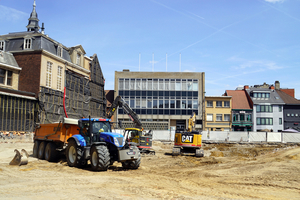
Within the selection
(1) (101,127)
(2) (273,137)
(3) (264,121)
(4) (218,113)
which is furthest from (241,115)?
(1) (101,127)

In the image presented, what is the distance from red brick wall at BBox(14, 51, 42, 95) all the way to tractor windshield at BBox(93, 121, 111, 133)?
19.4 metres

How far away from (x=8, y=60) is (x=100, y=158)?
23666mm

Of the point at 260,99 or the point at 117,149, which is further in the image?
the point at 260,99

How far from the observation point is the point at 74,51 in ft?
131

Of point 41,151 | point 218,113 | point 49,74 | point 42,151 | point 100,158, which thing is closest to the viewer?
point 100,158

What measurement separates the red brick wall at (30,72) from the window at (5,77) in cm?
127

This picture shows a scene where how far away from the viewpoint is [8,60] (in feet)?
103

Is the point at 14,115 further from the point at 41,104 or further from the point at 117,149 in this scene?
the point at 117,149

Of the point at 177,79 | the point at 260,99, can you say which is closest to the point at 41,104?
the point at 177,79

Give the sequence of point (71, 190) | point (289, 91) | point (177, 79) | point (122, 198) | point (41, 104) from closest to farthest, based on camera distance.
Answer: point (122, 198) < point (71, 190) < point (41, 104) < point (177, 79) < point (289, 91)

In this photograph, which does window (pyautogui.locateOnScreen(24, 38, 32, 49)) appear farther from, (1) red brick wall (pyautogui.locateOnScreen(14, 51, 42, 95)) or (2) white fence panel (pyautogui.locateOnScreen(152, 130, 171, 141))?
(2) white fence panel (pyautogui.locateOnScreen(152, 130, 171, 141))

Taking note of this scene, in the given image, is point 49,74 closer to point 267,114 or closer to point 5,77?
point 5,77

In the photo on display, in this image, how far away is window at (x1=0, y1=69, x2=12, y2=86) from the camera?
2997 centimetres

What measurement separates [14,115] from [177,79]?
33.2m
